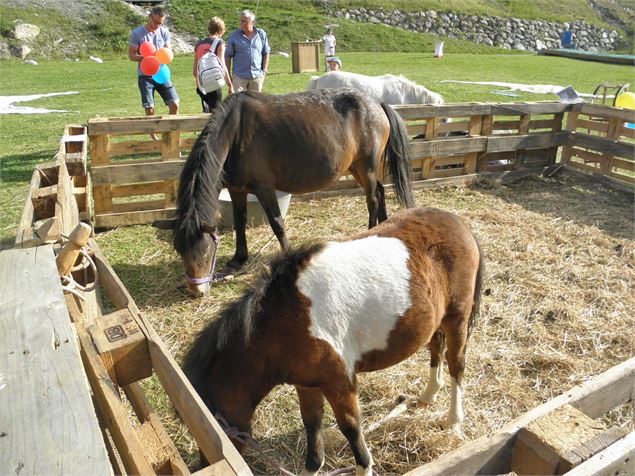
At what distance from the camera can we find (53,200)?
3.01m

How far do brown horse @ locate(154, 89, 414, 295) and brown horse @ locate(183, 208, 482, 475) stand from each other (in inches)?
67.3

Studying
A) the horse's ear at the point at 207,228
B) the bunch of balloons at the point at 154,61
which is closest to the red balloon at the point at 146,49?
the bunch of balloons at the point at 154,61

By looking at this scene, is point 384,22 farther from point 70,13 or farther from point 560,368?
point 560,368

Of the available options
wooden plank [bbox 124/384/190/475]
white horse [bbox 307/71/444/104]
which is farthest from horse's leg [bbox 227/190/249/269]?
white horse [bbox 307/71/444/104]

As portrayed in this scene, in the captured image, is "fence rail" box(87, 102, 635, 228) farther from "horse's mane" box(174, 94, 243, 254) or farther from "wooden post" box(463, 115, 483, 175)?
"horse's mane" box(174, 94, 243, 254)

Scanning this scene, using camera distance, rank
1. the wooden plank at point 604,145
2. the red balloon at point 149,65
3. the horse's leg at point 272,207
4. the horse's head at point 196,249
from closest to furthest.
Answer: the horse's head at point 196,249 < the horse's leg at point 272,207 < the red balloon at point 149,65 < the wooden plank at point 604,145

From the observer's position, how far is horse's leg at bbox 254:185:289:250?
4629 mm

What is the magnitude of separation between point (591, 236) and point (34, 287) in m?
5.77

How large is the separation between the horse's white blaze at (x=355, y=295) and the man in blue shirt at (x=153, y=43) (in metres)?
6.02

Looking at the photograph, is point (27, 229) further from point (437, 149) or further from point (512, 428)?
point (437, 149)

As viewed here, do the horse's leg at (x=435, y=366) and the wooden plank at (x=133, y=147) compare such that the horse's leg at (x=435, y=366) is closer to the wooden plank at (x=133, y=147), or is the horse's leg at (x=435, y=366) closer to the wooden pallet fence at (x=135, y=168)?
the wooden pallet fence at (x=135, y=168)

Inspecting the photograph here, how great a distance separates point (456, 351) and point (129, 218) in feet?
14.1

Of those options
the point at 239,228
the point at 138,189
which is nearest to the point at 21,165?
the point at 138,189

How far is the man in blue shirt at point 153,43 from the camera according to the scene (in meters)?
7.16
